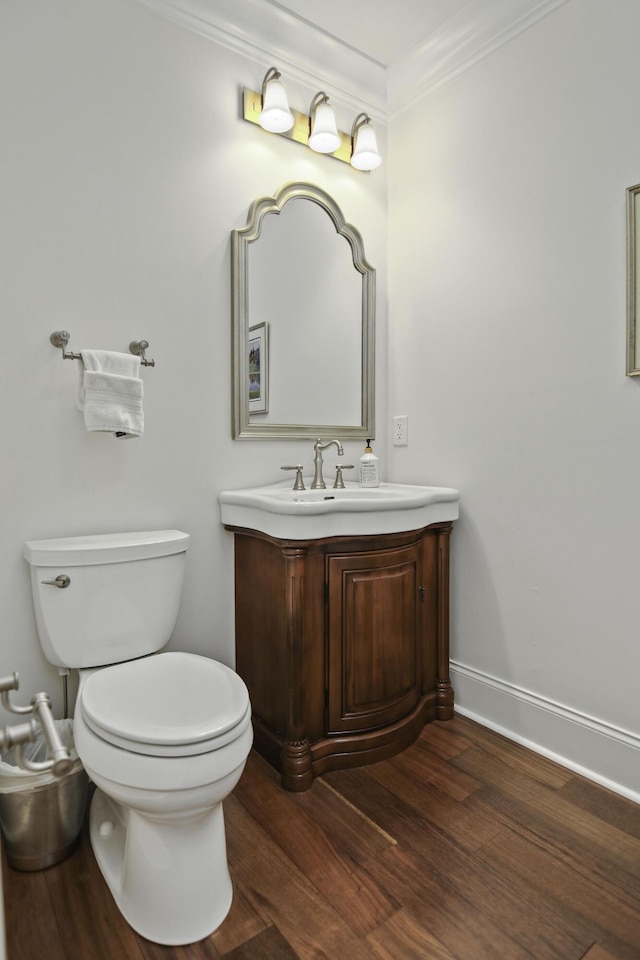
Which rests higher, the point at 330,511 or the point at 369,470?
the point at 369,470

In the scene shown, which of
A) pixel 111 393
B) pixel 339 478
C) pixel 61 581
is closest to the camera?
pixel 61 581

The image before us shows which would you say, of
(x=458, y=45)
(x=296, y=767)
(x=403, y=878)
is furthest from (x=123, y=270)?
(x=403, y=878)

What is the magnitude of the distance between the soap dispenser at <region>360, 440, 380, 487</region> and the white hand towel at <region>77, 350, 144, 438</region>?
896 mm

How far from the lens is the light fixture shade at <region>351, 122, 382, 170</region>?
2115 mm

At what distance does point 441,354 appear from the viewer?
2143 millimetres

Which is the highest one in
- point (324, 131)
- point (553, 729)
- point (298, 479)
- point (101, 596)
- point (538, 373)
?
point (324, 131)

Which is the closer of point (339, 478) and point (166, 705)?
point (166, 705)

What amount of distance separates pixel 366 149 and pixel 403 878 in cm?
236

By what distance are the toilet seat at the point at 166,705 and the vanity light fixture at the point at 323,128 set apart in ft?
6.03

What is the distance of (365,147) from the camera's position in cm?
212

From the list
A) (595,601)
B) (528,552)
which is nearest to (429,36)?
(528,552)


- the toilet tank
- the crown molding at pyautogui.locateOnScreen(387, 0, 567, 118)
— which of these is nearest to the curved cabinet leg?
the toilet tank

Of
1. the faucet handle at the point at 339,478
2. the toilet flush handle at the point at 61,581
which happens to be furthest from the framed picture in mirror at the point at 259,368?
the toilet flush handle at the point at 61,581

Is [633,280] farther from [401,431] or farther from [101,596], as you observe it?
[101,596]
